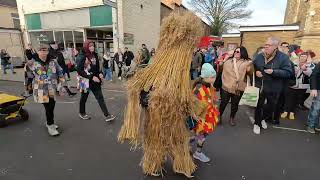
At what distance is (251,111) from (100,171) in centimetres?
431

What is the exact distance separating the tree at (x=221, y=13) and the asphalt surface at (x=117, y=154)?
2802 centimetres

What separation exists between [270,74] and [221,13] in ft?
95.7

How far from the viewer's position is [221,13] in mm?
30625

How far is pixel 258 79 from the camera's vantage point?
4.41 meters

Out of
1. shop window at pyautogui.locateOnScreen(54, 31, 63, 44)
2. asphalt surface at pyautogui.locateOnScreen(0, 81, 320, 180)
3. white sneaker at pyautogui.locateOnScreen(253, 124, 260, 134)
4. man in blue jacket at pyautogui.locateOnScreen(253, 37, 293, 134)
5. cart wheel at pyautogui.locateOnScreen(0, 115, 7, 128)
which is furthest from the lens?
shop window at pyautogui.locateOnScreen(54, 31, 63, 44)

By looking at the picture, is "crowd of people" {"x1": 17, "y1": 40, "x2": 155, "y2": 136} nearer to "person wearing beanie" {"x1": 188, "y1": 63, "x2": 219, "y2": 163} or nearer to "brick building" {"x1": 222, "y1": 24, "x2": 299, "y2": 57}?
"person wearing beanie" {"x1": 188, "y1": 63, "x2": 219, "y2": 163}

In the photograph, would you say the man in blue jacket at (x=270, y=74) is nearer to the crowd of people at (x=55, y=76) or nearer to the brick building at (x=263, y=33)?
the crowd of people at (x=55, y=76)

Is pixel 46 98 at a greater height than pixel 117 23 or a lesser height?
lesser

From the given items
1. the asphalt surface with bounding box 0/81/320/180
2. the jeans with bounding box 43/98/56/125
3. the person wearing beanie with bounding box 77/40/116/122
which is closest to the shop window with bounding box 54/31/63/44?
the asphalt surface with bounding box 0/81/320/180

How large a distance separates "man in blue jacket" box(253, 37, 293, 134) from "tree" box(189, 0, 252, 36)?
27442 millimetres

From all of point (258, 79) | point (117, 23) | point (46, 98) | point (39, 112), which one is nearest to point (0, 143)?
point (46, 98)

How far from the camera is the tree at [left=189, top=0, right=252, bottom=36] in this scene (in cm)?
3005

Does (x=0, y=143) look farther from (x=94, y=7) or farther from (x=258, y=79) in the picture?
(x=94, y=7)

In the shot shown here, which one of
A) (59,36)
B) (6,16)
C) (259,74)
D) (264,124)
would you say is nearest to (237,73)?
(259,74)
